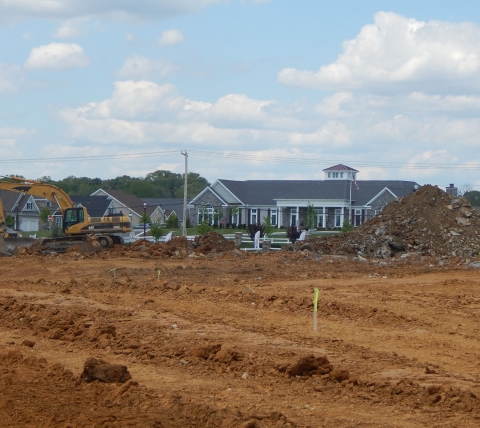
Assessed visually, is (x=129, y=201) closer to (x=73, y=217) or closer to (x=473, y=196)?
(x=473, y=196)

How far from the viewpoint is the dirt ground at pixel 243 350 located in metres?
7.66

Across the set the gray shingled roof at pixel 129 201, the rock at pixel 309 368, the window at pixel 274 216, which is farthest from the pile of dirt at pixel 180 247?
the gray shingled roof at pixel 129 201

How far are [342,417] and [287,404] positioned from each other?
740 millimetres

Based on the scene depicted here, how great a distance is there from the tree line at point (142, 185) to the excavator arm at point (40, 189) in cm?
5593

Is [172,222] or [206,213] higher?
[206,213]

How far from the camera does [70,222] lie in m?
37.0

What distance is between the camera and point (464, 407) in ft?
26.4

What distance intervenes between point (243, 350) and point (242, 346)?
1.72ft

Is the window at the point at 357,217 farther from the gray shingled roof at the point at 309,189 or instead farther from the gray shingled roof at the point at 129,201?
the gray shingled roof at the point at 129,201

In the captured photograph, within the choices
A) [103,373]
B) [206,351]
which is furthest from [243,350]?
[103,373]

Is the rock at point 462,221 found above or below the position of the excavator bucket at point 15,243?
above

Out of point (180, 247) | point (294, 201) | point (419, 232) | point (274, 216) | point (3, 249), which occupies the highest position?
point (294, 201)

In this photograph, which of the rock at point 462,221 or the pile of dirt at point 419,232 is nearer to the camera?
the pile of dirt at point 419,232

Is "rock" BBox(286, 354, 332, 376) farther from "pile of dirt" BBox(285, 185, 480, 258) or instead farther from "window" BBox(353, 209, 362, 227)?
"window" BBox(353, 209, 362, 227)
